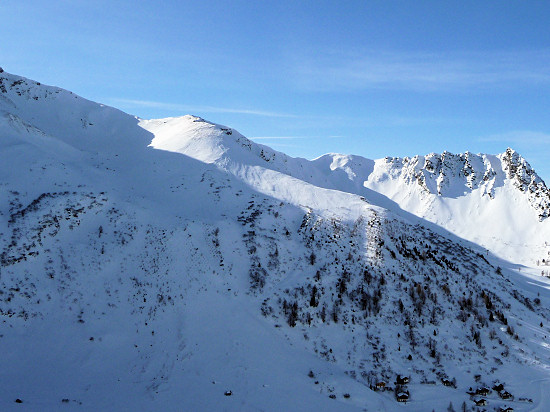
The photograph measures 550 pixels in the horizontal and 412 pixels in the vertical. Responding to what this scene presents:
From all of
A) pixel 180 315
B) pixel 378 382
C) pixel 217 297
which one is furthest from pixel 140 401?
pixel 378 382

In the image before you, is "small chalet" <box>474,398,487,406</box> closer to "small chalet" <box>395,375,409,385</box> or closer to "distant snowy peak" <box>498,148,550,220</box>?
"small chalet" <box>395,375,409,385</box>

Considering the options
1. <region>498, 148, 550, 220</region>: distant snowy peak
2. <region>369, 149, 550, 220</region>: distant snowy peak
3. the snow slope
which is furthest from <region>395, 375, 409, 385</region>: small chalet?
<region>369, 149, 550, 220</region>: distant snowy peak

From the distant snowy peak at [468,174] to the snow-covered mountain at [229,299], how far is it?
42297mm

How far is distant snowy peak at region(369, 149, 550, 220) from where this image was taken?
3147 inches

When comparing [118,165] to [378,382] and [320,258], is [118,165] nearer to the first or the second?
[320,258]

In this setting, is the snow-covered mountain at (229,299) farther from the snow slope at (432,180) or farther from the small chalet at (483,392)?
the snow slope at (432,180)

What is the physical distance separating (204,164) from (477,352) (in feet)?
120

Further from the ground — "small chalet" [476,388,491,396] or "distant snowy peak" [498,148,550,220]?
"distant snowy peak" [498,148,550,220]

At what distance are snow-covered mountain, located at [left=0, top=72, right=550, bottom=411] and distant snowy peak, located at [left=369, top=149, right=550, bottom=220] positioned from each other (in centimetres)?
4230

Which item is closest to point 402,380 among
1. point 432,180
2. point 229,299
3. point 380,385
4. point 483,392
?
point 380,385

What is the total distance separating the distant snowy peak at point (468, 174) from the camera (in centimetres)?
7994

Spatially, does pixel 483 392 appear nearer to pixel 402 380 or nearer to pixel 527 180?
pixel 402 380

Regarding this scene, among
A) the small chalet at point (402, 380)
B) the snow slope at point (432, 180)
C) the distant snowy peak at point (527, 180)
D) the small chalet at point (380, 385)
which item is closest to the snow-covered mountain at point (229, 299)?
the small chalet at point (402, 380)

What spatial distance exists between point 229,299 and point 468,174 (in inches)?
3570
